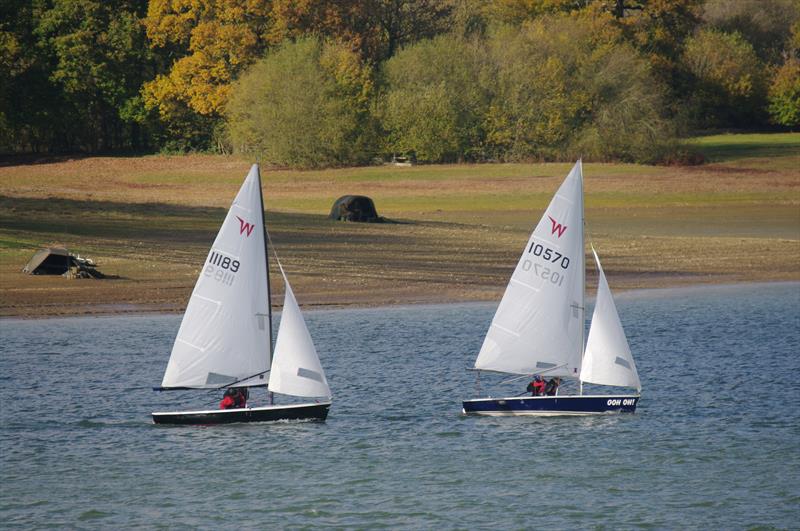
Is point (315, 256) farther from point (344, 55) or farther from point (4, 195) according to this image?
point (344, 55)

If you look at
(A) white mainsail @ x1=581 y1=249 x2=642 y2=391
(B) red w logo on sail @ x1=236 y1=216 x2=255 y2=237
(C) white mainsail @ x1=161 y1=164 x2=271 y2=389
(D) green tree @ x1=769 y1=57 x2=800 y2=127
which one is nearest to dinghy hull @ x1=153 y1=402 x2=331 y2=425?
(C) white mainsail @ x1=161 y1=164 x2=271 y2=389

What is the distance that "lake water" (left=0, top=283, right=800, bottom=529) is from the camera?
23.8 m

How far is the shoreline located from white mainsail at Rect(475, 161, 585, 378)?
14716 mm

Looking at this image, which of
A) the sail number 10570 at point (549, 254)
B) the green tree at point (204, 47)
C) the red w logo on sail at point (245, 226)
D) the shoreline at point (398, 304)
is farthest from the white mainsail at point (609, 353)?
the green tree at point (204, 47)

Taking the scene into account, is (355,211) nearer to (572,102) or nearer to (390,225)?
(390,225)

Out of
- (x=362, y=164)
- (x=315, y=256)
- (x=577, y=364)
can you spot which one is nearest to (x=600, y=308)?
(x=577, y=364)

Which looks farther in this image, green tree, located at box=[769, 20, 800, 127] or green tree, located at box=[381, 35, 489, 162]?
green tree, located at box=[769, 20, 800, 127]

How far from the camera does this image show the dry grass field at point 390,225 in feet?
153

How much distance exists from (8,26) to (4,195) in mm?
29910

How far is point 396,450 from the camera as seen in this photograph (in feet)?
90.9

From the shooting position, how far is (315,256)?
171ft

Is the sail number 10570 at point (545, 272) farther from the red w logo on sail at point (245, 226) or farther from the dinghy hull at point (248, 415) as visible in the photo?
the red w logo on sail at point (245, 226)

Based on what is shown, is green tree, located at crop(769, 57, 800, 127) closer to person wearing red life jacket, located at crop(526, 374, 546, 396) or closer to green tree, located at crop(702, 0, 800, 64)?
green tree, located at crop(702, 0, 800, 64)

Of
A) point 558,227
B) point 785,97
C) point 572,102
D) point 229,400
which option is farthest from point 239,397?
point 785,97
